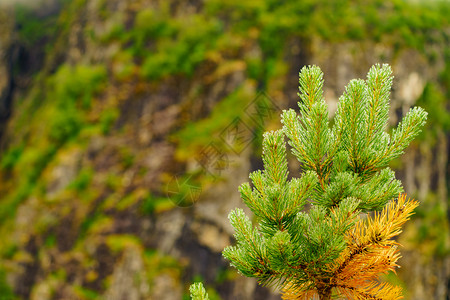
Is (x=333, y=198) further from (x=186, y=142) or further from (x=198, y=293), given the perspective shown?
(x=186, y=142)

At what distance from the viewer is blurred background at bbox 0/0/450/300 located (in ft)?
45.5

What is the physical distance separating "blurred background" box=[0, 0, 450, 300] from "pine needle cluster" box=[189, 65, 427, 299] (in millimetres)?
11389

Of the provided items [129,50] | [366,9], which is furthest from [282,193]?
[129,50]

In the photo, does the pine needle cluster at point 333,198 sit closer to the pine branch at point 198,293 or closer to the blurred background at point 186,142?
the pine branch at point 198,293

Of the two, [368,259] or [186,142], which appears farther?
[186,142]

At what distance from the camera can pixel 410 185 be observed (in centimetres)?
1520

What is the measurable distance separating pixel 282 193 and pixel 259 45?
50.8 ft

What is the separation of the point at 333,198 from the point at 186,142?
13.6 meters

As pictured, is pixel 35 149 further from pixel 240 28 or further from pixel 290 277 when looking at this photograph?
pixel 290 277

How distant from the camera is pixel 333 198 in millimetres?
2059

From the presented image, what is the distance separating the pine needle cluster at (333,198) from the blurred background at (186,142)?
37.4ft

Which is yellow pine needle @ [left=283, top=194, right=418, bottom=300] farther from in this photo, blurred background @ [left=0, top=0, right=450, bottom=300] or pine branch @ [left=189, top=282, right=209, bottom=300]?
blurred background @ [left=0, top=0, right=450, bottom=300]

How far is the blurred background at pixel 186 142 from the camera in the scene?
13.9 meters

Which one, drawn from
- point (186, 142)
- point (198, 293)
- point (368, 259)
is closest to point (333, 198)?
point (368, 259)
